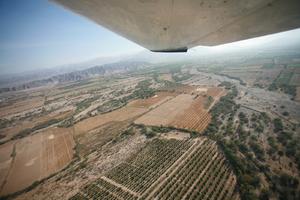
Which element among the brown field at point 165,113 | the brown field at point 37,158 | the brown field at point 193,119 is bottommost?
the brown field at point 37,158

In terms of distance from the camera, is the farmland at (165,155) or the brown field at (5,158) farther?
the brown field at (5,158)

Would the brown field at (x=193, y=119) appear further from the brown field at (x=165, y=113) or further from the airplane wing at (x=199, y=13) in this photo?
the airplane wing at (x=199, y=13)

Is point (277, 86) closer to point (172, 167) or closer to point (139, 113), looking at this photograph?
point (139, 113)

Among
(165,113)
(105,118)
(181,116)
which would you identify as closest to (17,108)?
(105,118)

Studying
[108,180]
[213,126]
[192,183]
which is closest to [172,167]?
[192,183]

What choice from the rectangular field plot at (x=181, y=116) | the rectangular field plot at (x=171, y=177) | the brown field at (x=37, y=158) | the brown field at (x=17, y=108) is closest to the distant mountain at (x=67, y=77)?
→ the brown field at (x=17, y=108)

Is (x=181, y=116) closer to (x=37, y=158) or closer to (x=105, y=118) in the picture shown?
(x=105, y=118)
